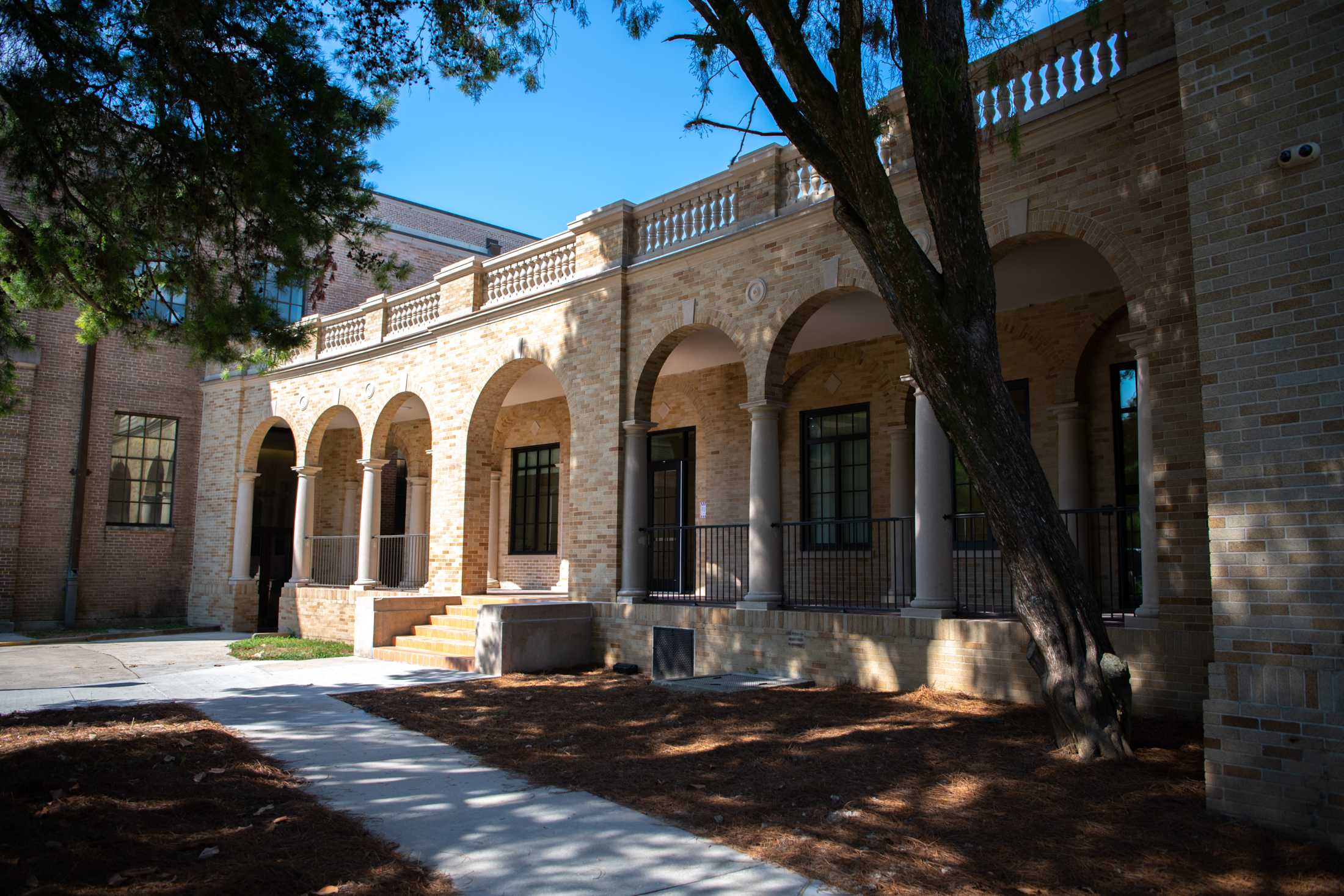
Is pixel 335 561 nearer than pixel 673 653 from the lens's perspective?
No

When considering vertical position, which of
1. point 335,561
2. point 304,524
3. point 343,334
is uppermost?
point 343,334

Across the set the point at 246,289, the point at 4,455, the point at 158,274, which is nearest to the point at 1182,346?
the point at 246,289

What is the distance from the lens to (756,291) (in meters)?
11.4

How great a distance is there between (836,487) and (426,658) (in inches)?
256

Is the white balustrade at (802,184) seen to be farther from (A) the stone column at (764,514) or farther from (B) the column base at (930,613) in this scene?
(B) the column base at (930,613)

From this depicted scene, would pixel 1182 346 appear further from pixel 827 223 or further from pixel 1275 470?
pixel 827 223

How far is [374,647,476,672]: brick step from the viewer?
12500 mm

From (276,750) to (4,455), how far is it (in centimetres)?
1543

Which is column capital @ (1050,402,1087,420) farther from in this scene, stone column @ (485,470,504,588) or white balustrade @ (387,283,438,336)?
stone column @ (485,470,504,588)

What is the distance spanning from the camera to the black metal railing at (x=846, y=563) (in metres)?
12.1

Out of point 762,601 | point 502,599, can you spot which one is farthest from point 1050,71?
point 502,599

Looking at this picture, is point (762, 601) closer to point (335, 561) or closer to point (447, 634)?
point (447, 634)

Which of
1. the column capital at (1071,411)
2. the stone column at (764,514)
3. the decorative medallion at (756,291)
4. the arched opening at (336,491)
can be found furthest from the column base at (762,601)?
the arched opening at (336,491)

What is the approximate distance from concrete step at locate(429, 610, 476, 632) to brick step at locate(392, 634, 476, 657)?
27 cm
